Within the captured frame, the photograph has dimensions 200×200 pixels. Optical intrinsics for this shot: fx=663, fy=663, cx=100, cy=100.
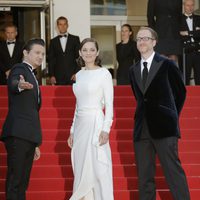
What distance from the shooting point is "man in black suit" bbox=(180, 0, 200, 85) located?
11.7 meters

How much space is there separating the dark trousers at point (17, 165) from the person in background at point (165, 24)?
225 inches

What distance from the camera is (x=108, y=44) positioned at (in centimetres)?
1825

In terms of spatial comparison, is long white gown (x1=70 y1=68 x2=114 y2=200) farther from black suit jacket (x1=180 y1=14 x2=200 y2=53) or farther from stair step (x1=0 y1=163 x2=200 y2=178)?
black suit jacket (x1=180 y1=14 x2=200 y2=53)

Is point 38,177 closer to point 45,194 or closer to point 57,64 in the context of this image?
point 45,194

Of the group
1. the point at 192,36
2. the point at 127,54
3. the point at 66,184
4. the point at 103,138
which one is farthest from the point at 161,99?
the point at 127,54

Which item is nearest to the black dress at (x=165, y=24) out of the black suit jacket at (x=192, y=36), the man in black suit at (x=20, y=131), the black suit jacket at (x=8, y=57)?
the black suit jacket at (x=192, y=36)

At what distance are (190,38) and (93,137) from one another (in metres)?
5.85

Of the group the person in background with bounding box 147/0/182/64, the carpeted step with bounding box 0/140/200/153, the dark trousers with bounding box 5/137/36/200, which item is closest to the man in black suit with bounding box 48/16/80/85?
the person in background with bounding box 147/0/182/64

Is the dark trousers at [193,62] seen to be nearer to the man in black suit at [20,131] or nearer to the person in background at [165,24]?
the person in background at [165,24]

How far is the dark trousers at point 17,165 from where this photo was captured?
6148 mm

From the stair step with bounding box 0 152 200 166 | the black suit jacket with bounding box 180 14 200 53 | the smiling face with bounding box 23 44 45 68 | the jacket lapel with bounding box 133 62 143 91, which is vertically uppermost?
the black suit jacket with bounding box 180 14 200 53

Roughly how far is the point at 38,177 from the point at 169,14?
14.7ft

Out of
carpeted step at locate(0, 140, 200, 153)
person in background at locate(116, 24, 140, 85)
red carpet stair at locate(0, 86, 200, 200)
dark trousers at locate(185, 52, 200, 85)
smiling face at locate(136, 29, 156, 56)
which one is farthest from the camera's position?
person in background at locate(116, 24, 140, 85)

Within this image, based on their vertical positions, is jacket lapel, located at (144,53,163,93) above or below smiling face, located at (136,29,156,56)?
below
